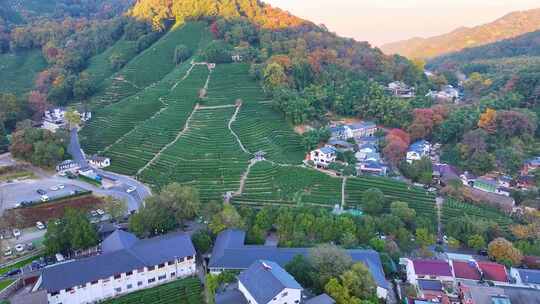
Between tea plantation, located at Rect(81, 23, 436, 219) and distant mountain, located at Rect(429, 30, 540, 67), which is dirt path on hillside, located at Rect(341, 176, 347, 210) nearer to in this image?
tea plantation, located at Rect(81, 23, 436, 219)

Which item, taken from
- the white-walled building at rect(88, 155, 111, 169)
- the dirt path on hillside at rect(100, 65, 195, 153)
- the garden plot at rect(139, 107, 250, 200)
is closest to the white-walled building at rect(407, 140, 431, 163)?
the garden plot at rect(139, 107, 250, 200)

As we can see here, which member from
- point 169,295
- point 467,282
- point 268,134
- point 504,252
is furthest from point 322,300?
point 268,134

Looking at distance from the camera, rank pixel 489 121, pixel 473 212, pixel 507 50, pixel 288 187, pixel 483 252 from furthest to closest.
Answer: pixel 507 50, pixel 489 121, pixel 288 187, pixel 473 212, pixel 483 252

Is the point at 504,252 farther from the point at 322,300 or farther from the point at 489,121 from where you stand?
the point at 489,121

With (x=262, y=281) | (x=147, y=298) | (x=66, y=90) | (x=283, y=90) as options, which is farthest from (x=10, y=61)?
(x=262, y=281)

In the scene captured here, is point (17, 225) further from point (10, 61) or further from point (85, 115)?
point (10, 61)
